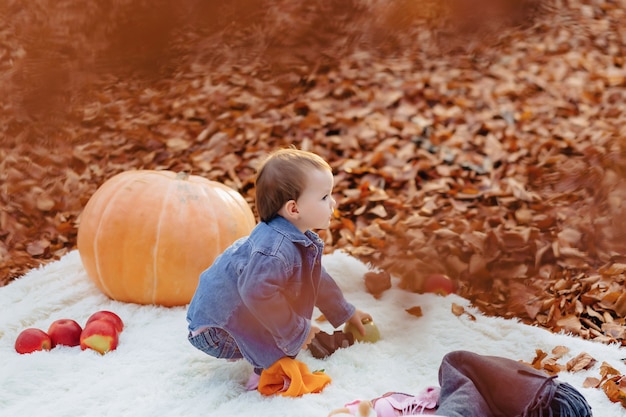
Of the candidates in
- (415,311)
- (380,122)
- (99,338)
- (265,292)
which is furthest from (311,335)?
(380,122)

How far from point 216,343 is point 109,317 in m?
0.52

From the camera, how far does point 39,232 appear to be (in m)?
3.70

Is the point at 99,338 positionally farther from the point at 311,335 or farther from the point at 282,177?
the point at 282,177

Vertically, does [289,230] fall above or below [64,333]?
above

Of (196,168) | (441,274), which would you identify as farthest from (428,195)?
(196,168)

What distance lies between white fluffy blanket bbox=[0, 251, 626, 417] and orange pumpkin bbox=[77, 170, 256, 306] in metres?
0.09

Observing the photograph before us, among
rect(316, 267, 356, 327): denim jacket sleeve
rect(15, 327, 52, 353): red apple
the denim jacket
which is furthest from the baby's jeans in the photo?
rect(15, 327, 52, 353): red apple

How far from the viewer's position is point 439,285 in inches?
109

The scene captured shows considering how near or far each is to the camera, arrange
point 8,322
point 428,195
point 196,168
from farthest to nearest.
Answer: point 196,168 < point 428,195 < point 8,322

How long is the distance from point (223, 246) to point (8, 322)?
2.74 ft

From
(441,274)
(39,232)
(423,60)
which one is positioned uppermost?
(423,60)

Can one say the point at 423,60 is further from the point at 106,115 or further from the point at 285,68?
the point at 106,115

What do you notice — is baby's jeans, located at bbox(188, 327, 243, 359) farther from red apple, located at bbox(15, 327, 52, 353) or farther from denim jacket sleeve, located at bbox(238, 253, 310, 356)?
red apple, located at bbox(15, 327, 52, 353)

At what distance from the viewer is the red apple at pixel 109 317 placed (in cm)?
244
